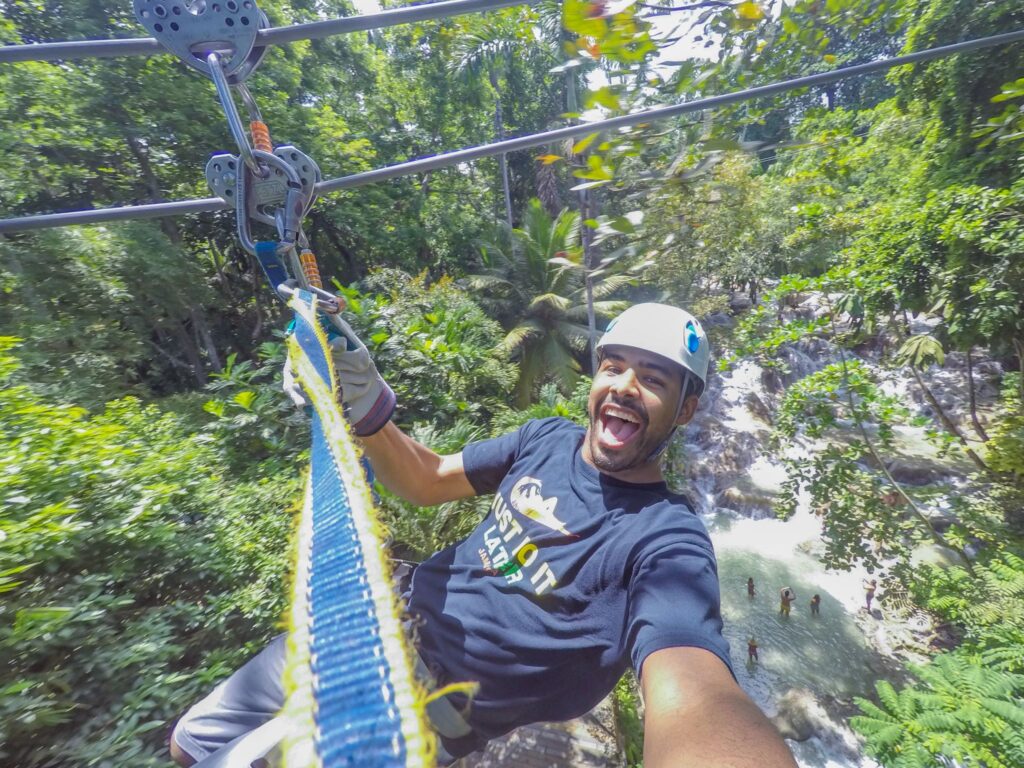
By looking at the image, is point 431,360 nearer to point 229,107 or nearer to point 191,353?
point 229,107

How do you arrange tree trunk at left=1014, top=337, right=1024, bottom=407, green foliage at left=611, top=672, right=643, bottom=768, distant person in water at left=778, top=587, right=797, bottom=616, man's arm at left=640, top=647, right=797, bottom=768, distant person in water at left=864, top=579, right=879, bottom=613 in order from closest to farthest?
man's arm at left=640, top=647, right=797, bottom=768, green foliage at left=611, top=672, right=643, bottom=768, tree trunk at left=1014, top=337, right=1024, bottom=407, distant person in water at left=864, top=579, right=879, bottom=613, distant person in water at left=778, top=587, right=797, bottom=616

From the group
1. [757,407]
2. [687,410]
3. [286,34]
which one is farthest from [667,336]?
[757,407]

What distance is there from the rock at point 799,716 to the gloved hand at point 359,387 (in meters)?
8.37

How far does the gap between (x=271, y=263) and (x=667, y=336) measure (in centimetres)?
153

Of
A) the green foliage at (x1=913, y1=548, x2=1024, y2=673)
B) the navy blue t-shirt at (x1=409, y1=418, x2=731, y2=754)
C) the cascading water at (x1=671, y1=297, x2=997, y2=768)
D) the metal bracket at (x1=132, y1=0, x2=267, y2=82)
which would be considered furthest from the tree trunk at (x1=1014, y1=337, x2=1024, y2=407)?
the metal bracket at (x1=132, y1=0, x2=267, y2=82)

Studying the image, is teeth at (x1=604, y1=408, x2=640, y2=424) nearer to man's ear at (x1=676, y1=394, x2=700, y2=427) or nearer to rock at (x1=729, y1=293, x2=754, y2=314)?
man's ear at (x1=676, y1=394, x2=700, y2=427)

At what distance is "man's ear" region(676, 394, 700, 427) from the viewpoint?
1854 millimetres

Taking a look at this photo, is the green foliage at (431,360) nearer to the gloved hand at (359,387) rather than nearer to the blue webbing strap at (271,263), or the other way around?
the gloved hand at (359,387)

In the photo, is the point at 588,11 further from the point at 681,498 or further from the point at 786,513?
the point at 786,513

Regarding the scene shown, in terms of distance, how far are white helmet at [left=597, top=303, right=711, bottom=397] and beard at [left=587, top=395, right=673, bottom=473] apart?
0.25 meters

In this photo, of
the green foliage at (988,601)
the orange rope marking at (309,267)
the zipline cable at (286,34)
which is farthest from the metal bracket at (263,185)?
the green foliage at (988,601)

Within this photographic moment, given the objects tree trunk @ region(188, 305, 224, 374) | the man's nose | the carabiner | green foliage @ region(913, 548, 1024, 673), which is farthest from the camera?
tree trunk @ region(188, 305, 224, 374)

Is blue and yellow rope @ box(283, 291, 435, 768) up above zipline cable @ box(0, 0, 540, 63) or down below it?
below

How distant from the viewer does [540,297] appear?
1124cm
